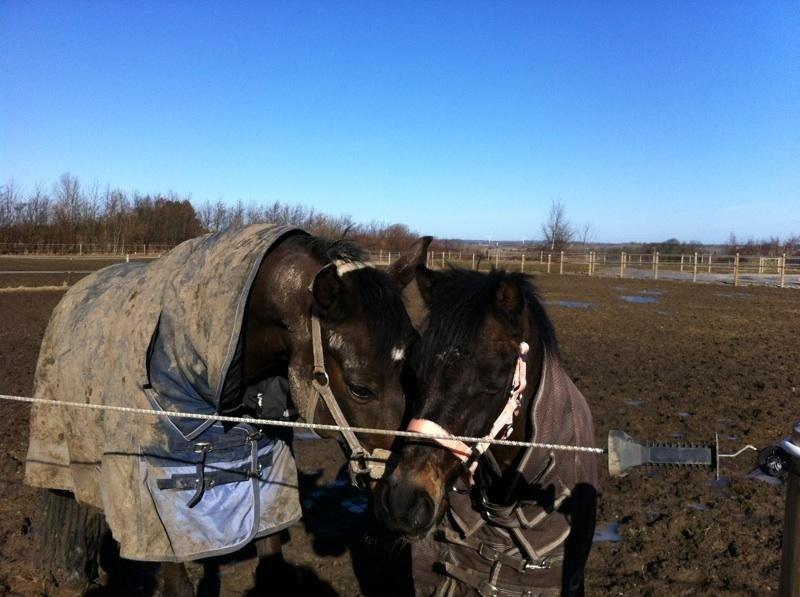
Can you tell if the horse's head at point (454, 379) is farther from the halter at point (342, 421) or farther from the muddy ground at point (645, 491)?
the muddy ground at point (645, 491)

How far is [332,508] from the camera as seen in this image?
4770 millimetres

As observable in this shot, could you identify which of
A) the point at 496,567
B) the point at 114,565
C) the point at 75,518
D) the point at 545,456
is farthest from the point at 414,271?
the point at 114,565

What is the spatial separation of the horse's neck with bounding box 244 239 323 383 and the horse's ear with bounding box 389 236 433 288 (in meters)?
0.34

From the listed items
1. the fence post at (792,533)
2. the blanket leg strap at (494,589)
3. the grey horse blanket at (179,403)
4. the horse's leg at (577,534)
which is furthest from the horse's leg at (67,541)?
the fence post at (792,533)

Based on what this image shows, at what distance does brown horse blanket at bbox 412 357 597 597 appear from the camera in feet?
7.45

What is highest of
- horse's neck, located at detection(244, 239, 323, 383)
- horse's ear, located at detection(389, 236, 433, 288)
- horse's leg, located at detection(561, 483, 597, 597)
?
horse's ear, located at detection(389, 236, 433, 288)

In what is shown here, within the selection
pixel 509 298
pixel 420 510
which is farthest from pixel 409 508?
pixel 509 298

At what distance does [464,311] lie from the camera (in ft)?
6.93

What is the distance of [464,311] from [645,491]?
11.8 ft

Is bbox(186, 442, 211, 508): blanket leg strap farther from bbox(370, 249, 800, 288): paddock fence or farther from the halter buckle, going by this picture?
bbox(370, 249, 800, 288): paddock fence

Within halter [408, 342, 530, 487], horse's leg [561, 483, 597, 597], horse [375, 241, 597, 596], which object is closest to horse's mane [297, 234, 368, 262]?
horse [375, 241, 597, 596]

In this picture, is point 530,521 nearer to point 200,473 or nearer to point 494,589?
point 494,589

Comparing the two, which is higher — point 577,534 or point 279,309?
point 279,309

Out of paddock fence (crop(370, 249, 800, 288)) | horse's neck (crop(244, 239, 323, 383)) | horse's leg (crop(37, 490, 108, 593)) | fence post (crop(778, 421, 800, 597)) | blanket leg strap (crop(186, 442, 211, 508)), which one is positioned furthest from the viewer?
paddock fence (crop(370, 249, 800, 288))
